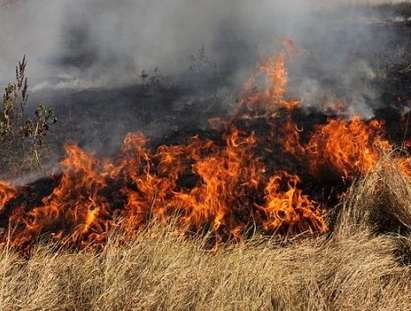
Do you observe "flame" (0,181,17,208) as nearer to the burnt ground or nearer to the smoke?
the burnt ground

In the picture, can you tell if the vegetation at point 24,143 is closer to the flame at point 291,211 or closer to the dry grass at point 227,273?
Answer: the dry grass at point 227,273

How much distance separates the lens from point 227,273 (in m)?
3.66

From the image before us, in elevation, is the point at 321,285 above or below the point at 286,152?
below

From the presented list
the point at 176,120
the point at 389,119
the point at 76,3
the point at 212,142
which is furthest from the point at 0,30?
the point at 389,119

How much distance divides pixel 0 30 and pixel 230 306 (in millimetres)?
11215

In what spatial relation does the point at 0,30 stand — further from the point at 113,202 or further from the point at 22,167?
the point at 113,202

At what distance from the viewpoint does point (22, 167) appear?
20.2 feet

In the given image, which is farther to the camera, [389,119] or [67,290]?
[389,119]

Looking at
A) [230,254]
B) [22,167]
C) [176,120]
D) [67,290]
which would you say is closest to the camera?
[67,290]

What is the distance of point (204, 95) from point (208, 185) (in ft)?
11.1

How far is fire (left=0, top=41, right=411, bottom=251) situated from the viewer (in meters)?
4.63

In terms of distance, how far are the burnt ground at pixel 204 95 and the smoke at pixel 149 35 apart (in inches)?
3.1

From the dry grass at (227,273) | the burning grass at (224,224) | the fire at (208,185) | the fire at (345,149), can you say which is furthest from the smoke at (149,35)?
the dry grass at (227,273)

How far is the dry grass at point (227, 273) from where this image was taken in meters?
3.45
